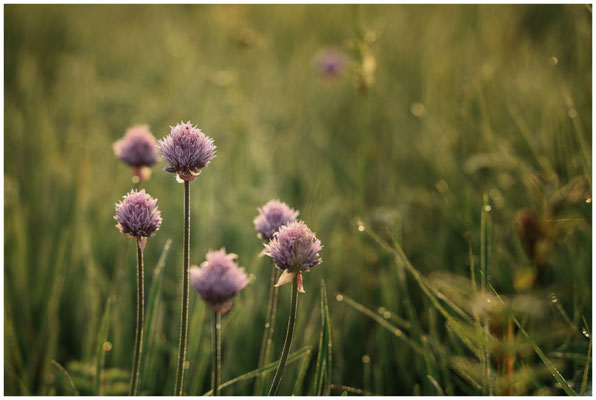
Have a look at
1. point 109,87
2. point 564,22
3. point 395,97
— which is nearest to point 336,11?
point 395,97

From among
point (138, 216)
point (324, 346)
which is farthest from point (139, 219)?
point (324, 346)

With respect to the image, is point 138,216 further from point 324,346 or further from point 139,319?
point 324,346

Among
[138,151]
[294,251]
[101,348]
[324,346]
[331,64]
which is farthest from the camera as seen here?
[331,64]

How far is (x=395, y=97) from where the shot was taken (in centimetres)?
238

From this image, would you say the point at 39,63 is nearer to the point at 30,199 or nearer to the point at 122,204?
the point at 30,199

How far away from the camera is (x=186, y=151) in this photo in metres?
0.69

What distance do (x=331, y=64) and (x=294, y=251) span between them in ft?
6.97

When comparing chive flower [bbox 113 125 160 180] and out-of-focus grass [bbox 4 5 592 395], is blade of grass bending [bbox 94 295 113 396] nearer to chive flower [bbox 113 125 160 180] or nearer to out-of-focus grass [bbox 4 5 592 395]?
out-of-focus grass [bbox 4 5 592 395]

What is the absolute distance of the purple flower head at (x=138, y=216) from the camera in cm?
70

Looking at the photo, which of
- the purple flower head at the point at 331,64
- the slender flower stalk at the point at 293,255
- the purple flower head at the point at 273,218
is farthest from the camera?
the purple flower head at the point at 331,64

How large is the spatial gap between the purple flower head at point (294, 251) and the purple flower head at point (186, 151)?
0.51ft

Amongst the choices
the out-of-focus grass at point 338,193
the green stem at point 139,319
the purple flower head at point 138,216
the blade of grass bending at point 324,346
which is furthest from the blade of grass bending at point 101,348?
the blade of grass bending at point 324,346

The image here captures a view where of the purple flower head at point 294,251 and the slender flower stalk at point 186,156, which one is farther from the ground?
the slender flower stalk at point 186,156

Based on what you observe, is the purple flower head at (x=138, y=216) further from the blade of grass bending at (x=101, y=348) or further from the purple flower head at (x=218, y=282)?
the blade of grass bending at (x=101, y=348)
